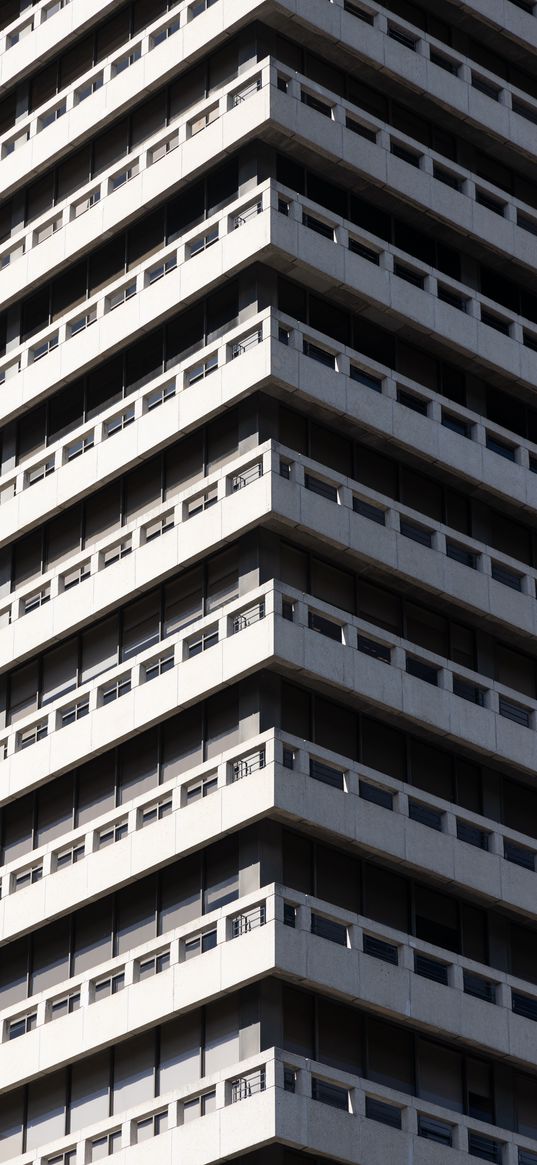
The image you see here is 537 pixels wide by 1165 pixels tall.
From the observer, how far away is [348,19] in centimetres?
7162

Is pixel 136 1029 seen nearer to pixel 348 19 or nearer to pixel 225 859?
pixel 225 859

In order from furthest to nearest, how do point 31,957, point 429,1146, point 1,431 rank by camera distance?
1. point 1,431
2. point 31,957
3. point 429,1146

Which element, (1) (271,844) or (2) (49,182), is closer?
(1) (271,844)

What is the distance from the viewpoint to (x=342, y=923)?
204 ft

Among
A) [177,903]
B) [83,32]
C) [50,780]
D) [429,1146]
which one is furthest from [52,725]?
[83,32]

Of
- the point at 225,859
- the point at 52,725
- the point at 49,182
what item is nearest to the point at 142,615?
the point at 52,725

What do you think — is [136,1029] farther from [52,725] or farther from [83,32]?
[83,32]

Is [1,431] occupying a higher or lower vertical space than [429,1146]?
higher

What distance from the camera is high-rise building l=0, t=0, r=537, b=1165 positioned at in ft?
204

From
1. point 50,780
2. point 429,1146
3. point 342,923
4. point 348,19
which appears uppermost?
point 348,19

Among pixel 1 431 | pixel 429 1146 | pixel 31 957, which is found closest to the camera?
pixel 429 1146

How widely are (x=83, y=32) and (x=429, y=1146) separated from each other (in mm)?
30735

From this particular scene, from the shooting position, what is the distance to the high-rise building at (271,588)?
62.2 metres

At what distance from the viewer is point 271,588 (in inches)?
2491
